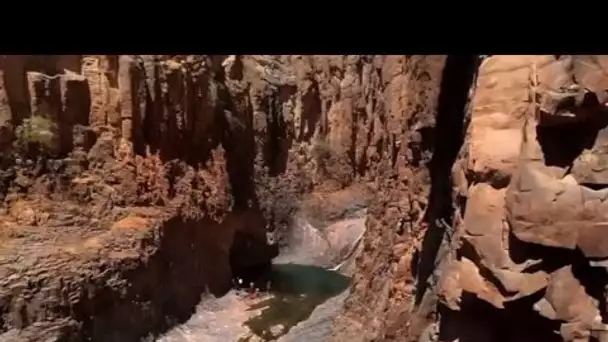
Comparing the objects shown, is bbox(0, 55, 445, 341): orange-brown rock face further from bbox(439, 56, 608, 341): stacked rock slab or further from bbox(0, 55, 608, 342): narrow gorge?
bbox(439, 56, 608, 341): stacked rock slab

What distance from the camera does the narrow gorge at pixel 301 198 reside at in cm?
515

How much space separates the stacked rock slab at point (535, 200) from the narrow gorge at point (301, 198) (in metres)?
0.02

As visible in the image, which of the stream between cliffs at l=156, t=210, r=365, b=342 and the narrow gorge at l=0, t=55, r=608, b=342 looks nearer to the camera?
the narrow gorge at l=0, t=55, r=608, b=342

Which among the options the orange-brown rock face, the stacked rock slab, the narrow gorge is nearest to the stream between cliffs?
the narrow gorge

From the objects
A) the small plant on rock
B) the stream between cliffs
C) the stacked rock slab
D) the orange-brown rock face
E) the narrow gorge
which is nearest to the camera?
the stacked rock slab

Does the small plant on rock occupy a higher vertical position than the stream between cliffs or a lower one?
higher

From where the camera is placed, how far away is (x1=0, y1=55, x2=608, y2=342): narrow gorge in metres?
5.15

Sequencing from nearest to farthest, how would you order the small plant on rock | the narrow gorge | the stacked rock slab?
the stacked rock slab → the narrow gorge → the small plant on rock

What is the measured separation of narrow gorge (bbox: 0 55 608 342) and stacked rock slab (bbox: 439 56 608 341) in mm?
16

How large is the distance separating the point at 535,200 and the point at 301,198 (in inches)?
623

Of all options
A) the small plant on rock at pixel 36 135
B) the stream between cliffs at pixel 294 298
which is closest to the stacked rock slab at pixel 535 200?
the stream between cliffs at pixel 294 298

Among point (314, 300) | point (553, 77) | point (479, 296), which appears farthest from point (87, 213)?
point (553, 77)

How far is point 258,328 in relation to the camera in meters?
13.8

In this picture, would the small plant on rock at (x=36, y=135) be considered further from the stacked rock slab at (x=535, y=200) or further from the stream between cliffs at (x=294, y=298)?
the stacked rock slab at (x=535, y=200)
